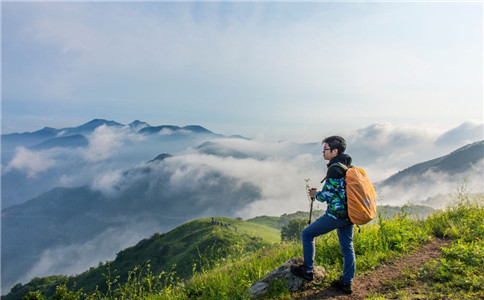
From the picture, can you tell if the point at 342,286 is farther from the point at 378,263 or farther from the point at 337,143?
the point at 337,143

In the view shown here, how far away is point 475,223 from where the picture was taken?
7.41 m

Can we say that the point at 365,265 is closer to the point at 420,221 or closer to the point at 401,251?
the point at 401,251

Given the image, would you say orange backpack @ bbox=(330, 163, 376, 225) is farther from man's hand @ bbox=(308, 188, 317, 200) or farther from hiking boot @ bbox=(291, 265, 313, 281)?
hiking boot @ bbox=(291, 265, 313, 281)

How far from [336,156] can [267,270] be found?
10.3ft

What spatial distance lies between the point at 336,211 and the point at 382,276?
1984mm

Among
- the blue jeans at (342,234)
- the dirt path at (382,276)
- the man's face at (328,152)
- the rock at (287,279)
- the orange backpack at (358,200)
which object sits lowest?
the dirt path at (382,276)

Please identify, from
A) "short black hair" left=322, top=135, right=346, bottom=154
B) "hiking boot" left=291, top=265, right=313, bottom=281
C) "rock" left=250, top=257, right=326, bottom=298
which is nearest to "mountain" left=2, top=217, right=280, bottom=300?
"rock" left=250, top=257, right=326, bottom=298

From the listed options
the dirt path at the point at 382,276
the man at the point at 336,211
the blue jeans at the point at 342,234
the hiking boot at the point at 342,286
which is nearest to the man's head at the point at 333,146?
the man at the point at 336,211

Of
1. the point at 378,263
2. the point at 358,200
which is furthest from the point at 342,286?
the point at 358,200

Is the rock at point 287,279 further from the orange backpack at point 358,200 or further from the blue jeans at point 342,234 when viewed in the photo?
the orange backpack at point 358,200

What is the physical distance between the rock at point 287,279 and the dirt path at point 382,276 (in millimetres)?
208

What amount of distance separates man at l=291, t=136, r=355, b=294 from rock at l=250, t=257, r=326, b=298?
16.0 inches

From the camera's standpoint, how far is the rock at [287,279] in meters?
5.18

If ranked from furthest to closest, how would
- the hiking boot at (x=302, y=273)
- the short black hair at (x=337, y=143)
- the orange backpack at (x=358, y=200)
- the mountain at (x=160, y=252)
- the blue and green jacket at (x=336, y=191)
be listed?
the mountain at (x=160, y=252) < the hiking boot at (x=302, y=273) < the short black hair at (x=337, y=143) < the blue and green jacket at (x=336, y=191) < the orange backpack at (x=358, y=200)
